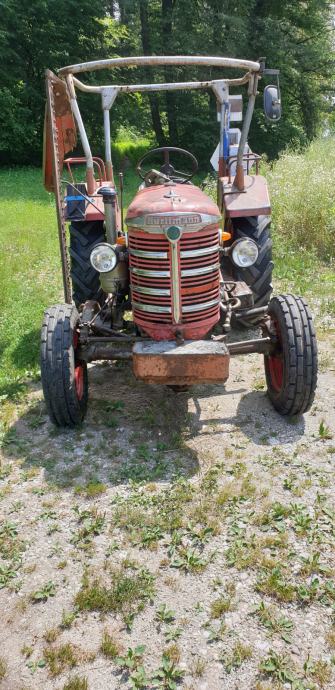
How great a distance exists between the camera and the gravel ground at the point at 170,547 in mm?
2178

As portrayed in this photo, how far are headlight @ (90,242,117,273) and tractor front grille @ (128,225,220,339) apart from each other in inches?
6.4

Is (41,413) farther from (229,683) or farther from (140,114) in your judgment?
(140,114)

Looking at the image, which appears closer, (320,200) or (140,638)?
(140,638)

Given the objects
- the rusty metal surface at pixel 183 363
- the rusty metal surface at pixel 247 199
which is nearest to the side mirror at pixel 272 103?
the rusty metal surface at pixel 247 199

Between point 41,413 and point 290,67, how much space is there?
17149 millimetres

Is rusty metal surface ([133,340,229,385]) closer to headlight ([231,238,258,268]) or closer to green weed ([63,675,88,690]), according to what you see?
headlight ([231,238,258,268])

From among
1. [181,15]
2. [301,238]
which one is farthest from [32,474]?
[181,15]

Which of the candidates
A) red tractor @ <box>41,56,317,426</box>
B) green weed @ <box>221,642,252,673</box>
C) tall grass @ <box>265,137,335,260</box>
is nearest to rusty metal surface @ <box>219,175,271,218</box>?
red tractor @ <box>41,56,317,426</box>

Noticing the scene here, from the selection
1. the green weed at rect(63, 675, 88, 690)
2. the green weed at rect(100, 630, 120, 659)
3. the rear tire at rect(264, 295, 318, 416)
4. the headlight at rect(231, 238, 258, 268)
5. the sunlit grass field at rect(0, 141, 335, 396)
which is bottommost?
the sunlit grass field at rect(0, 141, 335, 396)

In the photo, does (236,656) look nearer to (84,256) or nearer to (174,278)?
(174,278)

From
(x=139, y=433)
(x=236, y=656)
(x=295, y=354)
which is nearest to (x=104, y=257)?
(x=139, y=433)

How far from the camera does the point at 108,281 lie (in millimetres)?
3922

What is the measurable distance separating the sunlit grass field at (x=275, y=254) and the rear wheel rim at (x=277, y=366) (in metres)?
1.85

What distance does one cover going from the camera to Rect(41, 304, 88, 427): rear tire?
3502mm
